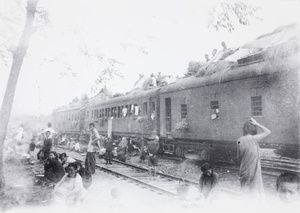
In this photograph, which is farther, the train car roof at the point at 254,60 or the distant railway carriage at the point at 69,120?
the distant railway carriage at the point at 69,120

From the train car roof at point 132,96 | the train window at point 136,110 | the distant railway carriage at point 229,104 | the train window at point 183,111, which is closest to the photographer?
the distant railway carriage at point 229,104

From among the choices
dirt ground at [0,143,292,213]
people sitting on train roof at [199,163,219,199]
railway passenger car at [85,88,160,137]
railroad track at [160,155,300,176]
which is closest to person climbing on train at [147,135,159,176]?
dirt ground at [0,143,292,213]

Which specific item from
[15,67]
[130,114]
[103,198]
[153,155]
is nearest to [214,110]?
[153,155]

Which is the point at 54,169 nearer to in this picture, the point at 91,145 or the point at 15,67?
the point at 91,145

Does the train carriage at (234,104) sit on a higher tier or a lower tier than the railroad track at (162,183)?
higher

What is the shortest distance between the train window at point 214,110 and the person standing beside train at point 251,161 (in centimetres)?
399

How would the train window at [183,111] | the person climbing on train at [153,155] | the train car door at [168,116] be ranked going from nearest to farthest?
1. the person climbing on train at [153,155]
2. the train window at [183,111]
3. the train car door at [168,116]

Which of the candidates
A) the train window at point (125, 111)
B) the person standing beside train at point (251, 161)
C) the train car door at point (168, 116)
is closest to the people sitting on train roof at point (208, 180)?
the person standing beside train at point (251, 161)

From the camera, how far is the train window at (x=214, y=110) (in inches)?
312

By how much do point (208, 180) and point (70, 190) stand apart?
200 cm

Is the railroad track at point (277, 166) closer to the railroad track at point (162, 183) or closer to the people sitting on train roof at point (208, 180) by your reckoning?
the railroad track at point (162, 183)

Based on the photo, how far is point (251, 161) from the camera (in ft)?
12.7

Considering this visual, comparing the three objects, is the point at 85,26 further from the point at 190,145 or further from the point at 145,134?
the point at 145,134

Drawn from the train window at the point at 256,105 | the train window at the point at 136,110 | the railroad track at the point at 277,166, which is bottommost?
the railroad track at the point at 277,166
